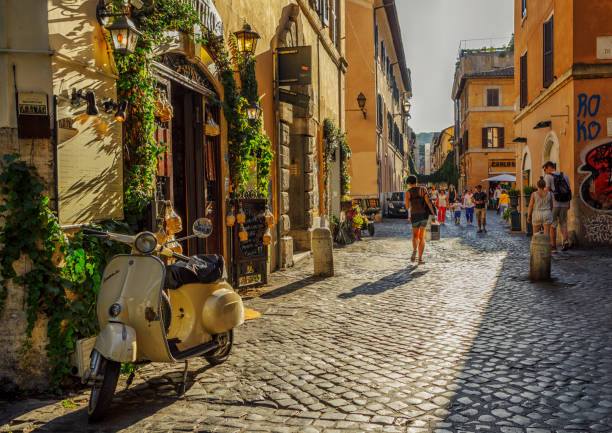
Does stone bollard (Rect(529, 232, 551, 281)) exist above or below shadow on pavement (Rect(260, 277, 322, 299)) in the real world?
above

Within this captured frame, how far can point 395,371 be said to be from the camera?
434 centimetres

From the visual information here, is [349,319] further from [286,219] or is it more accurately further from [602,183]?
[602,183]

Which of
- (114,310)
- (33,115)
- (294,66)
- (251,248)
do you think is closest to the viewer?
(114,310)

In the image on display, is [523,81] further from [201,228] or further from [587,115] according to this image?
[201,228]

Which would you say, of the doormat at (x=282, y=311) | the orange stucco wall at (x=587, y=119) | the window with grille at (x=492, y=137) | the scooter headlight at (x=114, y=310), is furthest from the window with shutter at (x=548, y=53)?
the window with grille at (x=492, y=137)

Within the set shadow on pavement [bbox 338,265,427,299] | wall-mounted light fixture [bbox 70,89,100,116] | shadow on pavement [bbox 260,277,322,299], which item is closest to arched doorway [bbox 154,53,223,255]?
shadow on pavement [bbox 260,277,322,299]

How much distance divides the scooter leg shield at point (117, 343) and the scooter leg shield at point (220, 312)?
32.4 inches

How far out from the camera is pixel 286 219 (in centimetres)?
1018

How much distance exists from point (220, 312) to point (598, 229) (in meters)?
10.9

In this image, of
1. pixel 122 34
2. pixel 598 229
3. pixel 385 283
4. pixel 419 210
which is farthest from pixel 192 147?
pixel 598 229

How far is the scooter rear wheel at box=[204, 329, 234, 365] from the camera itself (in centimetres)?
451

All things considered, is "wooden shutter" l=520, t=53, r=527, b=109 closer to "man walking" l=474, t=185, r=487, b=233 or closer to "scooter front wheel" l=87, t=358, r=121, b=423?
"man walking" l=474, t=185, r=487, b=233

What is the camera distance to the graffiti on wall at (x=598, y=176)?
12.5 meters

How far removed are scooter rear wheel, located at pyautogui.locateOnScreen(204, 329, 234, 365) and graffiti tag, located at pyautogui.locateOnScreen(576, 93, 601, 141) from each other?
10991mm
